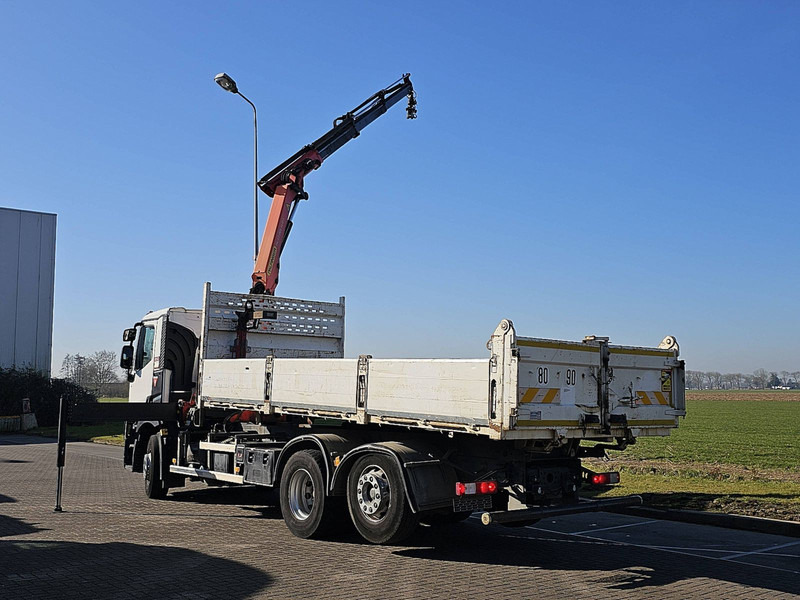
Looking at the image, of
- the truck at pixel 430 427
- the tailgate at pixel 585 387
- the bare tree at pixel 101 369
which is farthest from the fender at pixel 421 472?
the bare tree at pixel 101 369

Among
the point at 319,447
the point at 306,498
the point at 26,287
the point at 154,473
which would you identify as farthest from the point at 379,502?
the point at 26,287

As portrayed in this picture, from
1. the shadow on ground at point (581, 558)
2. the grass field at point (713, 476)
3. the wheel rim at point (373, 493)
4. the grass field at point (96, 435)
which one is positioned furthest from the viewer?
the grass field at point (96, 435)

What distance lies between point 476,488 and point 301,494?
8.77 ft

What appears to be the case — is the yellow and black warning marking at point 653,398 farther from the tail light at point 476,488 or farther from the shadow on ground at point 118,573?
the shadow on ground at point 118,573

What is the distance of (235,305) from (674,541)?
7.66 meters

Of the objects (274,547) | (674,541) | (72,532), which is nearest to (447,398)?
(274,547)

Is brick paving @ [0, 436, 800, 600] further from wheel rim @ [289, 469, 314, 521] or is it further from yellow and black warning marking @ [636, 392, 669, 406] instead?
yellow and black warning marking @ [636, 392, 669, 406]

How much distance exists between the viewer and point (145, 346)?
14508 millimetres

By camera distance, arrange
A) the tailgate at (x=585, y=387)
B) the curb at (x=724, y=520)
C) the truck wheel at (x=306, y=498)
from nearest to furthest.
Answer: the tailgate at (x=585, y=387) < the truck wheel at (x=306, y=498) < the curb at (x=724, y=520)

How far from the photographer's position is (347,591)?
704cm

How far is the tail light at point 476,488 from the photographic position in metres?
8.15

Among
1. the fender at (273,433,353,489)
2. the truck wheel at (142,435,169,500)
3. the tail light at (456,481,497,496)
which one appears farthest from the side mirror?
the tail light at (456,481,497,496)

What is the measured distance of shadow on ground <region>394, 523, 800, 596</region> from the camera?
7809mm

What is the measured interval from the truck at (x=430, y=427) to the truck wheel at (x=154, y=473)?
2.05 ft
